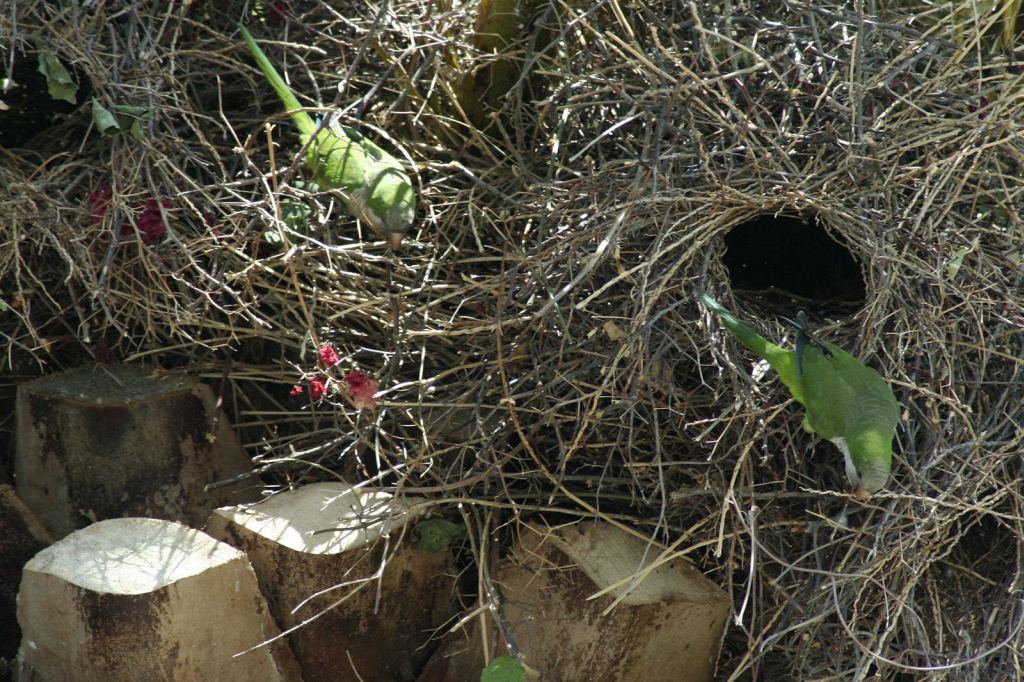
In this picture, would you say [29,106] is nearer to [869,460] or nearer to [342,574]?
[342,574]

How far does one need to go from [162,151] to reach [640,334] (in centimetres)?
124

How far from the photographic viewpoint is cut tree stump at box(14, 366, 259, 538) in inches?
89.8

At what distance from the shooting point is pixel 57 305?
7.65ft

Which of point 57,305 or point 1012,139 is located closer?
point 1012,139

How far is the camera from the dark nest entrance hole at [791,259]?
8.77ft

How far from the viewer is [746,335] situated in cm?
197

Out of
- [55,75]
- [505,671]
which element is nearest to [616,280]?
[505,671]

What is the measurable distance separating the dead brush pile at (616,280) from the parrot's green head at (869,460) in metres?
0.10

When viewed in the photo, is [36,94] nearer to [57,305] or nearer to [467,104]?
[57,305]

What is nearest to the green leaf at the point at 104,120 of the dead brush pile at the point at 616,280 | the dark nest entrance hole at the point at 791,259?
the dead brush pile at the point at 616,280

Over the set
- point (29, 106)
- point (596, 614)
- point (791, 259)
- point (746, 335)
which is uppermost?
point (29, 106)

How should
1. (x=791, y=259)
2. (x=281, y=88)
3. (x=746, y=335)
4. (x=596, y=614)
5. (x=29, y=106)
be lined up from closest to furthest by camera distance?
(x=746, y=335) → (x=596, y=614) → (x=281, y=88) → (x=29, y=106) → (x=791, y=259)

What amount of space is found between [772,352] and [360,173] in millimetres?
1029

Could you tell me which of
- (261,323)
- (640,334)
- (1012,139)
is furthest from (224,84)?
(1012,139)
